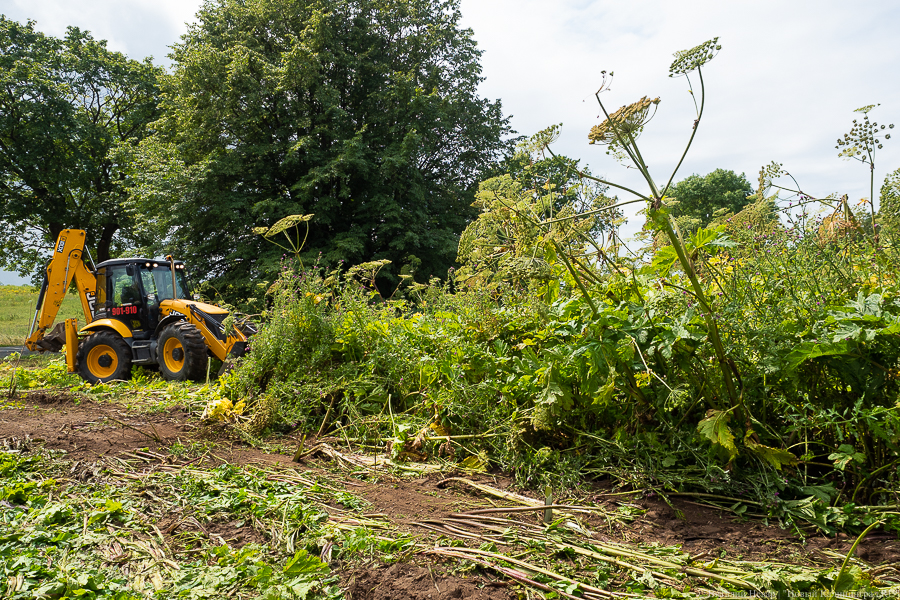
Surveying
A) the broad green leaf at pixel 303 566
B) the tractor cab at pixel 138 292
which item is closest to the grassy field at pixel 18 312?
the tractor cab at pixel 138 292

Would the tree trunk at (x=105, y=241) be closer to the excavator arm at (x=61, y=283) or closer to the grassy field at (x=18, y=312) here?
the grassy field at (x=18, y=312)

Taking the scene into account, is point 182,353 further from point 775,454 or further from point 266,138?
point 266,138

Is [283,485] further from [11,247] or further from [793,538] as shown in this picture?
[11,247]

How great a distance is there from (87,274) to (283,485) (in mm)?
8916

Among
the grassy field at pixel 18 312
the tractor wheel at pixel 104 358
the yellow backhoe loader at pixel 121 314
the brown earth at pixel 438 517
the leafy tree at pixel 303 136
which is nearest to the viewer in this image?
the brown earth at pixel 438 517

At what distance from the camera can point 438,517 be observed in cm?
269

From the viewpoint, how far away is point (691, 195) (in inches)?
1320

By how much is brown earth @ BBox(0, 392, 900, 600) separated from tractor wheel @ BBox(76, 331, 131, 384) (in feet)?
15.6

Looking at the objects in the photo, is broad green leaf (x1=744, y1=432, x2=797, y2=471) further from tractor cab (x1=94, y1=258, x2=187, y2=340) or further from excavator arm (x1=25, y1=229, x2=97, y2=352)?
excavator arm (x1=25, y1=229, x2=97, y2=352)

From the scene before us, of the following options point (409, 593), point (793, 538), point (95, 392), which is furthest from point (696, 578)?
point (95, 392)

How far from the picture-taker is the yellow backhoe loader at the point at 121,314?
8.38 meters

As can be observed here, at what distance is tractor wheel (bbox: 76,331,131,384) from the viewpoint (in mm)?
8930

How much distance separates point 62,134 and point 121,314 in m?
16.3

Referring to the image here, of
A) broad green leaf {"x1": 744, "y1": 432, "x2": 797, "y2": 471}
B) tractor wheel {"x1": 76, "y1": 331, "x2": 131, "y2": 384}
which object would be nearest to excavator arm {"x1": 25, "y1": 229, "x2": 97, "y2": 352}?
tractor wheel {"x1": 76, "y1": 331, "x2": 131, "y2": 384}
